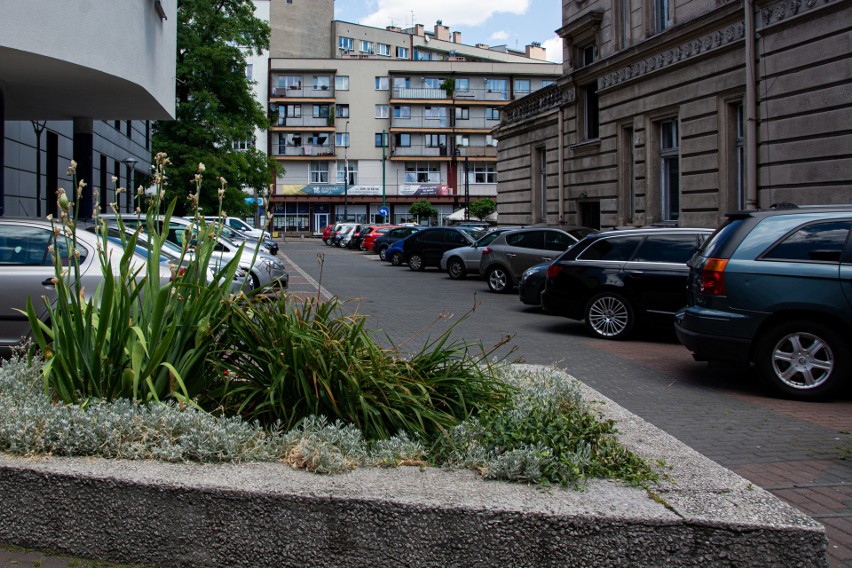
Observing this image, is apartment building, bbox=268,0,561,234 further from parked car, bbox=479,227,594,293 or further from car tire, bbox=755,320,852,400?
car tire, bbox=755,320,852,400

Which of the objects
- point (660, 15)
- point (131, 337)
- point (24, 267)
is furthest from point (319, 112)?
point (131, 337)

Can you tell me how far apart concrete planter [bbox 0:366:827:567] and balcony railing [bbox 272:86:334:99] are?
83154 millimetres

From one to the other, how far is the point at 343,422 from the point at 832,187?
54.5 ft

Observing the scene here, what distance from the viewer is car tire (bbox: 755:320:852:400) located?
830 centimetres

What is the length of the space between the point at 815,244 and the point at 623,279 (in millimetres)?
4560

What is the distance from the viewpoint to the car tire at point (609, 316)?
13.0 metres

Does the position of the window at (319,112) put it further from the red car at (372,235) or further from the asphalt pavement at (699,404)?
the asphalt pavement at (699,404)

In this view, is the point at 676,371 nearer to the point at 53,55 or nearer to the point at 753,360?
the point at 753,360

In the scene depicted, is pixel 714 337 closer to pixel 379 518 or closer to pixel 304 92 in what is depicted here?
pixel 379 518

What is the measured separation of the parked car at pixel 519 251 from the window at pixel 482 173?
64144 millimetres

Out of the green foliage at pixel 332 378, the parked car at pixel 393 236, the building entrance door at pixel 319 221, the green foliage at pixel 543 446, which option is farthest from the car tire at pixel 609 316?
the building entrance door at pixel 319 221

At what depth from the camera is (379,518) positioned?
138 inches

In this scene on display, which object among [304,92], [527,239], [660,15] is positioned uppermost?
[304,92]

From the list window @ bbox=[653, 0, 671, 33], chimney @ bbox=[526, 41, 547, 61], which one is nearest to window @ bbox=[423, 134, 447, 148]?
chimney @ bbox=[526, 41, 547, 61]
